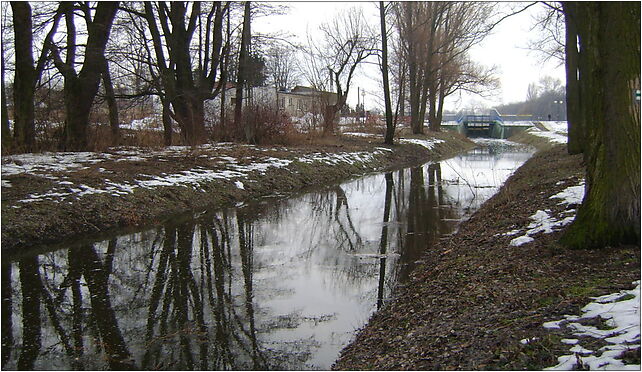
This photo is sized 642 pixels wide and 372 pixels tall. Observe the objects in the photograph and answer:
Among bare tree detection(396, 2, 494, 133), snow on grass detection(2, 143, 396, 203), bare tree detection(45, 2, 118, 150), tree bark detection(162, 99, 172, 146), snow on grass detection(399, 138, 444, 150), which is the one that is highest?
bare tree detection(396, 2, 494, 133)

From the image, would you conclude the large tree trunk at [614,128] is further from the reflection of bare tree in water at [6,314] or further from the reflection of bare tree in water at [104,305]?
the reflection of bare tree in water at [6,314]

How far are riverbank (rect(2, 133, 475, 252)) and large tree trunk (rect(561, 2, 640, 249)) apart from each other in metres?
8.31

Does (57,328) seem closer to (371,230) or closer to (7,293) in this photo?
(7,293)

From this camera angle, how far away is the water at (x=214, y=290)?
5.20 meters

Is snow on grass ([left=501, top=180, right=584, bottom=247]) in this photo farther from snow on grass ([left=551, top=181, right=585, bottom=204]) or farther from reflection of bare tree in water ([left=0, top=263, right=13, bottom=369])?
reflection of bare tree in water ([left=0, top=263, right=13, bottom=369])

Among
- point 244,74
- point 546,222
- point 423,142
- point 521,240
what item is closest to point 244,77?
point 244,74

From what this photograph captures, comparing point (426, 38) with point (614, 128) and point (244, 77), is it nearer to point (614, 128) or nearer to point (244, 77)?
point (244, 77)

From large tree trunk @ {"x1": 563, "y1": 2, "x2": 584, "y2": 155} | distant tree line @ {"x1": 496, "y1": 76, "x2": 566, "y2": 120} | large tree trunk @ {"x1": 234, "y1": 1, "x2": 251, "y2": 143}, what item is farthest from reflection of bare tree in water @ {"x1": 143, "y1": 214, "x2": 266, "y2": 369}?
distant tree line @ {"x1": 496, "y1": 76, "x2": 566, "y2": 120}

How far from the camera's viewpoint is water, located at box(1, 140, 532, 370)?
17.0ft

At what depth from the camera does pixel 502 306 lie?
5148 millimetres

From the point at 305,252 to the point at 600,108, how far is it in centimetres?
497

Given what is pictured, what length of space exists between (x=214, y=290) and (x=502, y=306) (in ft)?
11.7

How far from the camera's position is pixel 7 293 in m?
6.86

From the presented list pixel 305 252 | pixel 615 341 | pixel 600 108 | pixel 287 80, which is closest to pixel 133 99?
pixel 305 252
